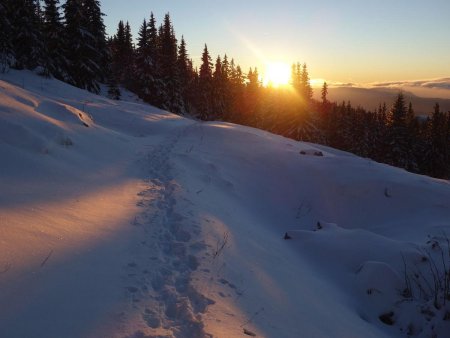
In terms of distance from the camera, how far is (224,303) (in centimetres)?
390

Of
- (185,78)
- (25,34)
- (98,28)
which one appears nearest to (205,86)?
(185,78)

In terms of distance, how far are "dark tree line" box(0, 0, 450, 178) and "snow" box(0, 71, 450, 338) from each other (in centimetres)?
1745

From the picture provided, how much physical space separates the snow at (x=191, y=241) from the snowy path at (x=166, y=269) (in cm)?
2

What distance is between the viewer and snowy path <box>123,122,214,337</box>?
3.33 metres

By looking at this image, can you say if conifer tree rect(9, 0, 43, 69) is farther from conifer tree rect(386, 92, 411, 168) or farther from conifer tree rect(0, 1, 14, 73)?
conifer tree rect(386, 92, 411, 168)

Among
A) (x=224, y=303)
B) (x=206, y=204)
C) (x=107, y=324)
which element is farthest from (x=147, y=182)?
(x=107, y=324)

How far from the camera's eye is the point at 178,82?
49.1m

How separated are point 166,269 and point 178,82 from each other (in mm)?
47014

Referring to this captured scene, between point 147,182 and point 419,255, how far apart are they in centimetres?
573

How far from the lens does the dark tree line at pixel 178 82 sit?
25.8 meters

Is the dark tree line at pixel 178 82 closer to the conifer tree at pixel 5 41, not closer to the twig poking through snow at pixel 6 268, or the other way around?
the conifer tree at pixel 5 41

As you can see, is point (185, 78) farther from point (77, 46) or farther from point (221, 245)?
point (221, 245)

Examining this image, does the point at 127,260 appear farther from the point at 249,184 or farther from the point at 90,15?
the point at 90,15

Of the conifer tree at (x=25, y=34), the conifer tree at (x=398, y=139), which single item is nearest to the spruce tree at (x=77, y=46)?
the conifer tree at (x=25, y=34)
